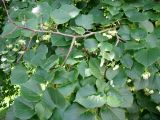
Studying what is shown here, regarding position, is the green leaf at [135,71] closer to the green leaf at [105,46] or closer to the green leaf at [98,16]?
the green leaf at [105,46]

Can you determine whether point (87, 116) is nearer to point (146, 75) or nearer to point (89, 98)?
point (89, 98)

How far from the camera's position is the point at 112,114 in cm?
130

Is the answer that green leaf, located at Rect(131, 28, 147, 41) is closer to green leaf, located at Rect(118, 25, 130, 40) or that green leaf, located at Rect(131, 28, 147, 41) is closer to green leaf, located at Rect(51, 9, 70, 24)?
green leaf, located at Rect(118, 25, 130, 40)

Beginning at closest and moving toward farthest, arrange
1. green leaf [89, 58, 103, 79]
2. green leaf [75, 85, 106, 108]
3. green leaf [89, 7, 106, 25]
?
1. green leaf [75, 85, 106, 108]
2. green leaf [89, 58, 103, 79]
3. green leaf [89, 7, 106, 25]

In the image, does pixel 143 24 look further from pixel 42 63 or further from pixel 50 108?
pixel 50 108

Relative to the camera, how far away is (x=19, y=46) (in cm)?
176

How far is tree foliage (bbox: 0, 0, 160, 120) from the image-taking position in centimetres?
129

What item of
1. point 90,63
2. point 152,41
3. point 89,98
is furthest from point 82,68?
point 152,41

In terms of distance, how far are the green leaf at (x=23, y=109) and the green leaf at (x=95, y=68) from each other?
286 millimetres

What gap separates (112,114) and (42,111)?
270 mm

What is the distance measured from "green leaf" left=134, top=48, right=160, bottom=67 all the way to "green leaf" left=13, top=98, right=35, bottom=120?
48 centimetres

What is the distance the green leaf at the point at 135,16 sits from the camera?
1523mm

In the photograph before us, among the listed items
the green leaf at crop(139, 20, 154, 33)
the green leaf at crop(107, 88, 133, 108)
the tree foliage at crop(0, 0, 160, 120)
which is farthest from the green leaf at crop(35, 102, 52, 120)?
the green leaf at crop(139, 20, 154, 33)

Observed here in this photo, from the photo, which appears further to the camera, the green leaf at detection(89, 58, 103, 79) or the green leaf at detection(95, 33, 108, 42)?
the green leaf at detection(95, 33, 108, 42)
